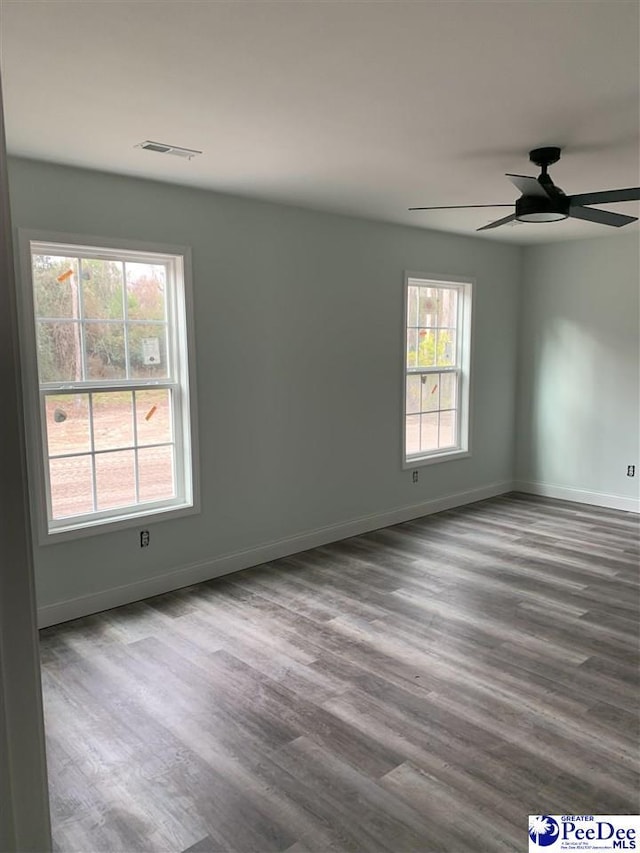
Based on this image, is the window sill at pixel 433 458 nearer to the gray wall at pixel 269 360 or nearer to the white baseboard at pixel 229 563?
the gray wall at pixel 269 360

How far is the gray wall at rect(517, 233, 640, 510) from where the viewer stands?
6004 millimetres

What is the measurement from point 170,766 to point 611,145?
3.49 meters

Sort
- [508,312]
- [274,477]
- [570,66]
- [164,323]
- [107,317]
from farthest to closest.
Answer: [508,312], [274,477], [164,323], [107,317], [570,66]

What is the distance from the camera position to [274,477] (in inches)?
185

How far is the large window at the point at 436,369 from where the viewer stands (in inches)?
229

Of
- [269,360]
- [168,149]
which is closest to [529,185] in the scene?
[168,149]

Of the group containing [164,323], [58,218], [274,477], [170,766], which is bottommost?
[170,766]

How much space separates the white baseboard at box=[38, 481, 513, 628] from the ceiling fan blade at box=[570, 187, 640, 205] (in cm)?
302

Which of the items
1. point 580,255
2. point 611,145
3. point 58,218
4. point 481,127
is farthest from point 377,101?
point 580,255

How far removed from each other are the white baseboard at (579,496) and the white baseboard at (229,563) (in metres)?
0.89

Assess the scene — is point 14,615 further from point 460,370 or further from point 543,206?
point 460,370

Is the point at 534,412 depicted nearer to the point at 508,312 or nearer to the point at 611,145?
the point at 508,312

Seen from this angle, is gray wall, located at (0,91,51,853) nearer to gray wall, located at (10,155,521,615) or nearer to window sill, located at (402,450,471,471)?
gray wall, located at (10,155,521,615)

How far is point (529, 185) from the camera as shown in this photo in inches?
119
